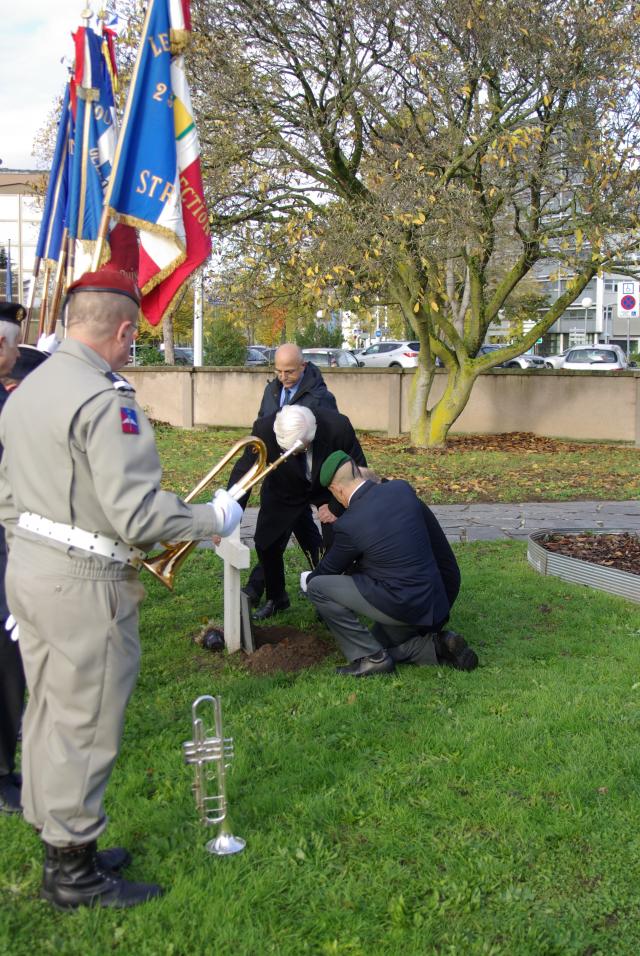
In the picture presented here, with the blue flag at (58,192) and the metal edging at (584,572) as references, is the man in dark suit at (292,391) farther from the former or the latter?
the metal edging at (584,572)

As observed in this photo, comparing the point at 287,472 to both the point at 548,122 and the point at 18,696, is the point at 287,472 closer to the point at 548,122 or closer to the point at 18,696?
the point at 18,696

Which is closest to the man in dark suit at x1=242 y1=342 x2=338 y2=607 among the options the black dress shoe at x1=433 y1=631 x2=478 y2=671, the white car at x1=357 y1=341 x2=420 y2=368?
the black dress shoe at x1=433 y1=631 x2=478 y2=671

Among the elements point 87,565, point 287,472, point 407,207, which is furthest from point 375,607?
point 407,207

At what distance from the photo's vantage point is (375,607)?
540 centimetres

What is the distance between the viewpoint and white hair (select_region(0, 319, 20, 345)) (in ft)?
13.6

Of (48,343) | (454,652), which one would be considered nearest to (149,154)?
(48,343)

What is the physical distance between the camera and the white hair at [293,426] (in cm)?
581

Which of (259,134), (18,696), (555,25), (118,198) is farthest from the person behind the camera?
(259,134)

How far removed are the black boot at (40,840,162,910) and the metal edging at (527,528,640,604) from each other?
4964 millimetres

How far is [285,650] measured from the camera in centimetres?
578

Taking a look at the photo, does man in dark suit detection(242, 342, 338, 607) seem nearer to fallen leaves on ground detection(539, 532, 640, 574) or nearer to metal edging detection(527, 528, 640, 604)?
metal edging detection(527, 528, 640, 604)

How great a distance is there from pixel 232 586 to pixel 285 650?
1.72 ft

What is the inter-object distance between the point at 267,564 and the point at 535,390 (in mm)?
13684

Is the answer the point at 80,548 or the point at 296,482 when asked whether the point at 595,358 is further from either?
the point at 80,548
